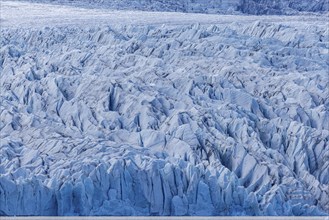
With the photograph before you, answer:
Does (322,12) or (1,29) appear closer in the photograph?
(1,29)

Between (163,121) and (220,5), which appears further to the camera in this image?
(220,5)

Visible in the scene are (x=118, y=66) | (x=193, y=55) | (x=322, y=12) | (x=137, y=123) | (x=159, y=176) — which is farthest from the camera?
(x=322, y=12)

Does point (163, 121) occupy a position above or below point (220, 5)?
below

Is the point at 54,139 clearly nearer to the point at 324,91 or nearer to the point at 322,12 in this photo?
the point at 324,91

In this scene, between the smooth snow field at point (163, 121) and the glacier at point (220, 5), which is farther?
the glacier at point (220, 5)

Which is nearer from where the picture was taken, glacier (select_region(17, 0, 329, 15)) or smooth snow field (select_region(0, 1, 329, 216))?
smooth snow field (select_region(0, 1, 329, 216))

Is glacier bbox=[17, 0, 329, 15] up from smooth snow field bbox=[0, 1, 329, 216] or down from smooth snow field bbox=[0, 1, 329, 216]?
up

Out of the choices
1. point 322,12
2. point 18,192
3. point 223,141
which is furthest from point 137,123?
point 322,12

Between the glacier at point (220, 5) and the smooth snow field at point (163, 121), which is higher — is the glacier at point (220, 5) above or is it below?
above
